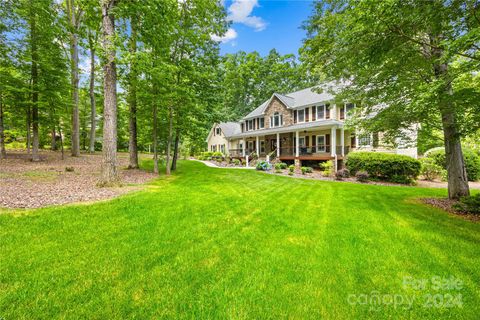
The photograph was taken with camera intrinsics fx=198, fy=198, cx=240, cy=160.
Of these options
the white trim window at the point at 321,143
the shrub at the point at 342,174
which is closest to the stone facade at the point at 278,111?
the white trim window at the point at 321,143

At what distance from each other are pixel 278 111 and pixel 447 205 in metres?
17.2

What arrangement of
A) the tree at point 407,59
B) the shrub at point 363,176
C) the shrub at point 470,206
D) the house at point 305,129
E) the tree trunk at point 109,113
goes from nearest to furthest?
the tree at point 407,59 < the shrub at point 470,206 < the tree trunk at point 109,113 < the shrub at point 363,176 < the house at point 305,129

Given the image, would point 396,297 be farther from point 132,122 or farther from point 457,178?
point 132,122

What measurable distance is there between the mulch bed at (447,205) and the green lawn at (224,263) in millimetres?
500

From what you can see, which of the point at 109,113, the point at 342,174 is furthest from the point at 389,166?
the point at 109,113

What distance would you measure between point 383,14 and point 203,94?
1012cm

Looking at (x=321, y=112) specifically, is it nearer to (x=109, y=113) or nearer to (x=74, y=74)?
(x=109, y=113)

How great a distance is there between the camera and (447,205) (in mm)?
6426

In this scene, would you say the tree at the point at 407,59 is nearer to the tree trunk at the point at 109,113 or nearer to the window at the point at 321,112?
the tree trunk at the point at 109,113

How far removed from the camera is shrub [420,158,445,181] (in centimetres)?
1271

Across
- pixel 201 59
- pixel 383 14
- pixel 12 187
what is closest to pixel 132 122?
pixel 201 59

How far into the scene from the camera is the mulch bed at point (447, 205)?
538 centimetres

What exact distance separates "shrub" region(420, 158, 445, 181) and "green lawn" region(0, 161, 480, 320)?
990cm

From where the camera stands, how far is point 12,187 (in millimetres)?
6051
